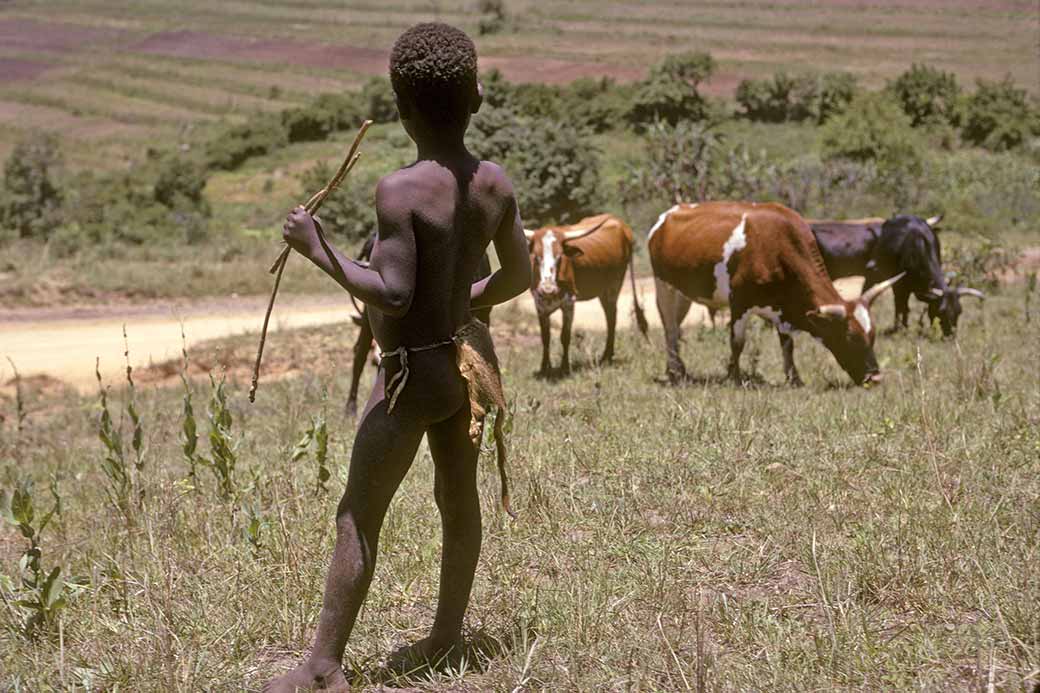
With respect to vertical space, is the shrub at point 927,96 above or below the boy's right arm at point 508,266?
below

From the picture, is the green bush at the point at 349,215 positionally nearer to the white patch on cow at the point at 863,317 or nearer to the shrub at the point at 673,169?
the shrub at the point at 673,169

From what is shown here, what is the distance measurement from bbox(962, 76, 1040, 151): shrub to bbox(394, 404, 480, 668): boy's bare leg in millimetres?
45822

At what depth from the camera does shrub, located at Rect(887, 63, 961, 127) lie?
4938cm

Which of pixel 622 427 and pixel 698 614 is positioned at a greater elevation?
pixel 698 614

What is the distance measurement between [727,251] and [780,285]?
53 cm

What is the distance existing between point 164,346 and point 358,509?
434 inches

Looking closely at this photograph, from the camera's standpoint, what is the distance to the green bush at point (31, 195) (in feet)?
85.4

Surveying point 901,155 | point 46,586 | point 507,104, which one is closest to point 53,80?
point 507,104

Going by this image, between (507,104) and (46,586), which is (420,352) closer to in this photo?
(46,586)

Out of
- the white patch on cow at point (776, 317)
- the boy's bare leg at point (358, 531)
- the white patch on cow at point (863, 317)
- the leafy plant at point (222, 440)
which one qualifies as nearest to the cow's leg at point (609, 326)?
the white patch on cow at point (776, 317)

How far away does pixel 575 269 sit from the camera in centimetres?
1094

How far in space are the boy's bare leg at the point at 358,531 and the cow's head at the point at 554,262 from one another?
654 cm

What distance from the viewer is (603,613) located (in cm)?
393

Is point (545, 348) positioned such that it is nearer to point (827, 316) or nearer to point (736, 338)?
point (736, 338)
